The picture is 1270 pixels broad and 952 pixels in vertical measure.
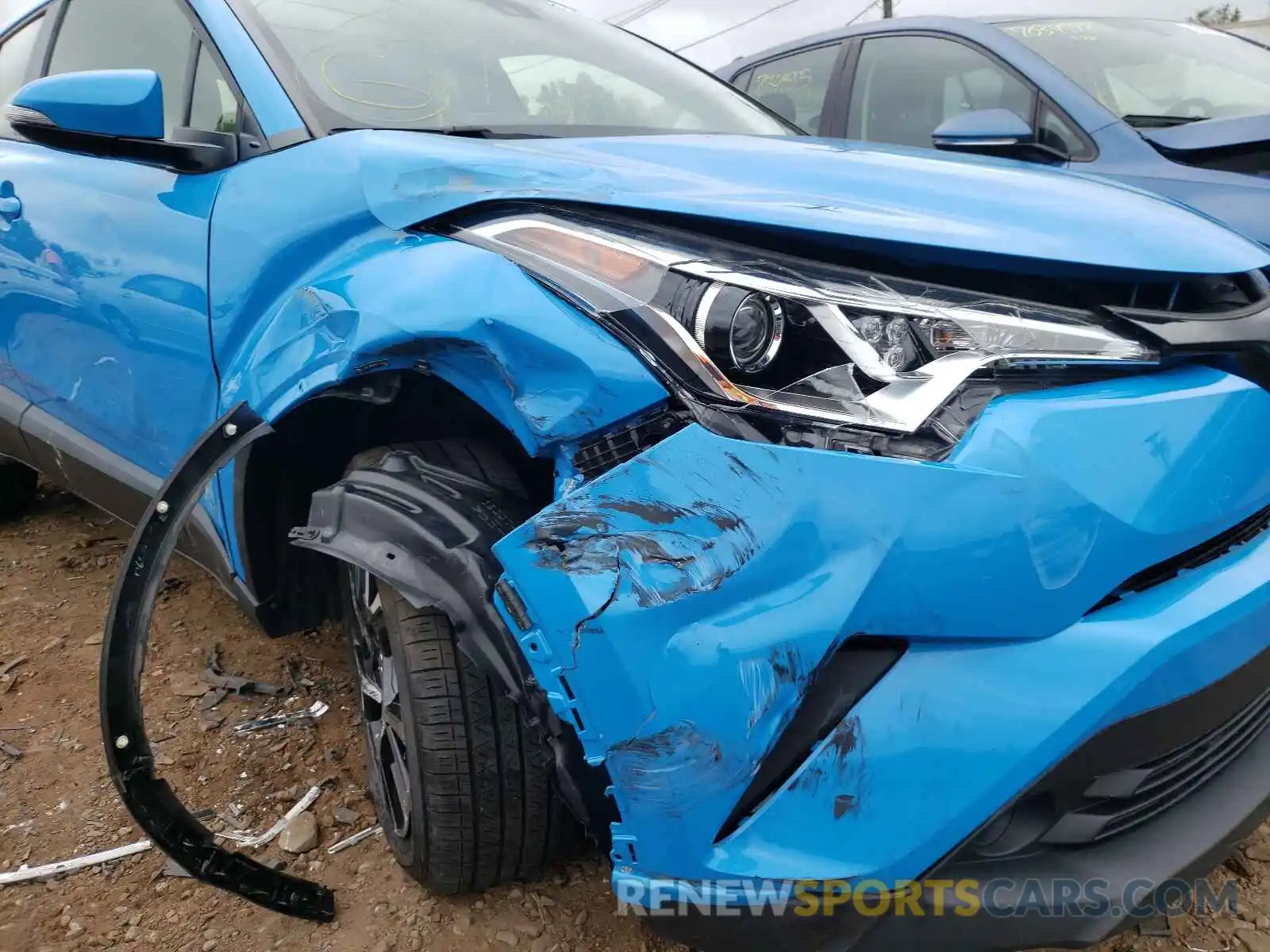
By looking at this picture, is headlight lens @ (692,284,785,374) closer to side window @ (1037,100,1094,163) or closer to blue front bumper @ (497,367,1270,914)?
blue front bumper @ (497,367,1270,914)

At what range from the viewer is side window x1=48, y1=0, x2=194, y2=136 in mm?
2010

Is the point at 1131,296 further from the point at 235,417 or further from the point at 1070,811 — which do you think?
the point at 235,417

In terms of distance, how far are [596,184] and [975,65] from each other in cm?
286

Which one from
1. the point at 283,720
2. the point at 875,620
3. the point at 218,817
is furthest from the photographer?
the point at 283,720

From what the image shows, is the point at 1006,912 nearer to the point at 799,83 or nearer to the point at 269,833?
the point at 269,833

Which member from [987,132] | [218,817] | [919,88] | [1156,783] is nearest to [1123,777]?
[1156,783]

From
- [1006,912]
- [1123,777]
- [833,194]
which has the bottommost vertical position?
[1006,912]

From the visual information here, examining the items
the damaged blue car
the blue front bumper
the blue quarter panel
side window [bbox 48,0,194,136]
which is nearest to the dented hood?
the damaged blue car

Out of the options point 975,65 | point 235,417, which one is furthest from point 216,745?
point 975,65

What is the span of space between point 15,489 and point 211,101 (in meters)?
2.36

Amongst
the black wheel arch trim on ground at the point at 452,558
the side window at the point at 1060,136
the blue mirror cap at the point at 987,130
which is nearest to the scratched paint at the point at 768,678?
the black wheel arch trim on ground at the point at 452,558

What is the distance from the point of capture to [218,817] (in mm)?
1910

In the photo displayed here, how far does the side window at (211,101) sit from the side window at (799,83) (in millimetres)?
2648

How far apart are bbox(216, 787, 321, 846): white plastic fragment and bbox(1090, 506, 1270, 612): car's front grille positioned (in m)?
1.66
